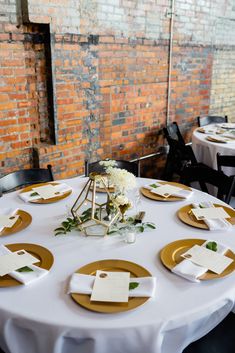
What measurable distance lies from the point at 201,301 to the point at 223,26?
15.3ft

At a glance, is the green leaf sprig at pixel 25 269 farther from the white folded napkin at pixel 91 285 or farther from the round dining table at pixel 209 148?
the round dining table at pixel 209 148

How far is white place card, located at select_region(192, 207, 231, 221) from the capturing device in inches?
66.8

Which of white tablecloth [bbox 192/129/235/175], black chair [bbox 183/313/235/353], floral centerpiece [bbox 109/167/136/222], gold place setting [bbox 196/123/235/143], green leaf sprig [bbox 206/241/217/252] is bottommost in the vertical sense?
black chair [bbox 183/313/235/353]

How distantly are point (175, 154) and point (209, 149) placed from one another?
0.44 meters

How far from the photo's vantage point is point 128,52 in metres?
3.61

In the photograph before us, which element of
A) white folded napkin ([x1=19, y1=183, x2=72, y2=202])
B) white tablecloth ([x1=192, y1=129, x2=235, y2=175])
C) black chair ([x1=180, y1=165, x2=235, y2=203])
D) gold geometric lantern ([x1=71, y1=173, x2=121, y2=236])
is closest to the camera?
gold geometric lantern ([x1=71, y1=173, x2=121, y2=236])

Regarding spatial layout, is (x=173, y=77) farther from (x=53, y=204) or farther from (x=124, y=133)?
(x=53, y=204)

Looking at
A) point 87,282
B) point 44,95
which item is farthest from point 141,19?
point 87,282

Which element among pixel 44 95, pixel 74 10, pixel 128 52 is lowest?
pixel 44 95

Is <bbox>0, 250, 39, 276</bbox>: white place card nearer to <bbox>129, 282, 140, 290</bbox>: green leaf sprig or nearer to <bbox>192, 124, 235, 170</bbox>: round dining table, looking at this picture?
<bbox>129, 282, 140, 290</bbox>: green leaf sprig

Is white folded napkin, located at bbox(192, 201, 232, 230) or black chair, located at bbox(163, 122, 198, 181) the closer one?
white folded napkin, located at bbox(192, 201, 232, 230)

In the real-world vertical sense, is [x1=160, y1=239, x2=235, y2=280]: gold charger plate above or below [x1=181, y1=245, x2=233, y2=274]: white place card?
below

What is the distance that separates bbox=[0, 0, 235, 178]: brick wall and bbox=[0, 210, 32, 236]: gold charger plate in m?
1.19

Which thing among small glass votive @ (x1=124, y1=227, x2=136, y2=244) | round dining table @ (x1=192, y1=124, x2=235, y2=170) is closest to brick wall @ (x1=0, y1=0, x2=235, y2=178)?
round dining table @ (x1=192, y1=124, x2=235, y2=170)
